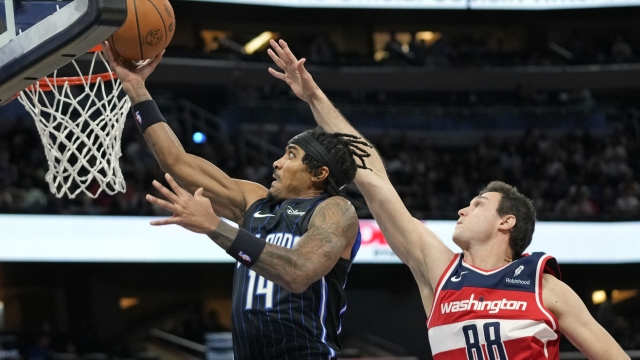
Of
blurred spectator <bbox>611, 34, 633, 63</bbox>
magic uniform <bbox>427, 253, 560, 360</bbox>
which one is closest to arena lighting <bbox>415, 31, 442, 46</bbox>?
blurred spectator <bbox>611, 34, 633, 63</bbox>

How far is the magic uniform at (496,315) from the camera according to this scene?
348 centimetres

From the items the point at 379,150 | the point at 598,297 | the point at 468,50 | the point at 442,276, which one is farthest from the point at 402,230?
the point at 468,50

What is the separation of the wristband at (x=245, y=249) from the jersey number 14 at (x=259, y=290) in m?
0.44

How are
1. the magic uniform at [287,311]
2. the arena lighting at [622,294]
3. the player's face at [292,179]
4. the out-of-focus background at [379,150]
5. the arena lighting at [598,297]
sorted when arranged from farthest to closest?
the arena lighting at [622,294]
the arena lighting at [598,297]
the out-of-focus background at [379,150]
the player's face at [292,179]
the magic uniform at [287,311]

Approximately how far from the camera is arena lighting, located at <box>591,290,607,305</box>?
14870 mm

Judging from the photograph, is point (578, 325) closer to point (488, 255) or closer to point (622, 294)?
point (488, 255)

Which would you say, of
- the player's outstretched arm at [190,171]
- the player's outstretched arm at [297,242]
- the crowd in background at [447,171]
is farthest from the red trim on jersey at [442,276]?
the crowd in background at [447,171]

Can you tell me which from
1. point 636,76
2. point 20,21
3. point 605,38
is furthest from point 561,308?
point 605,38

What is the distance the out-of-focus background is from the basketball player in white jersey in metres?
7.76

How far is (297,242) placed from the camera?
→ 3.26 meters

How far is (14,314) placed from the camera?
1441 centimetres

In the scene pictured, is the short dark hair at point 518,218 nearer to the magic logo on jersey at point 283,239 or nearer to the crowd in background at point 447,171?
the magic logo on jersey at point 283,239

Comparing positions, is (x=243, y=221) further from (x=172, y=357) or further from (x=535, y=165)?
(x=535, y=165)

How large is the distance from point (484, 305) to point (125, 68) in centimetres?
187
